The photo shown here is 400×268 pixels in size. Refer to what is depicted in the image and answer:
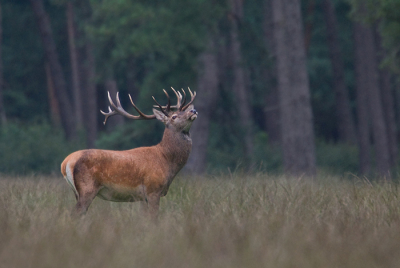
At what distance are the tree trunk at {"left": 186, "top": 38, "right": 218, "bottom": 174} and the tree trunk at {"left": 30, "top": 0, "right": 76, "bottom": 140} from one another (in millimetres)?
9143

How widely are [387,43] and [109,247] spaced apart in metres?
9.09

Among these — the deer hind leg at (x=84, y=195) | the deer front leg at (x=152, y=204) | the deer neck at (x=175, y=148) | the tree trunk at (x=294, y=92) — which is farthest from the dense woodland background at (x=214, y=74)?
the deer hind leg at (x=84, y=195)

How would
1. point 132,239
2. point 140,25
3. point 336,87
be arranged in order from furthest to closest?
point 336,87, point 140,25, point 132,239

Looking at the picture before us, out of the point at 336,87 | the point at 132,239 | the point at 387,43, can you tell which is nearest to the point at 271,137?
the point at 336,87

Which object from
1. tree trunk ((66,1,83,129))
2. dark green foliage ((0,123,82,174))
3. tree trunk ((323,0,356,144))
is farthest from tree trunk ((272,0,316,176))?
tree trunk ((66,1,83,129))

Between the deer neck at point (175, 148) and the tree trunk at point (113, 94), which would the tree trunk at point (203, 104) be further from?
the deer neck at point (175, 148)

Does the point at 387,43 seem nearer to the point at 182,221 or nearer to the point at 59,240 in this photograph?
the point at 182,221

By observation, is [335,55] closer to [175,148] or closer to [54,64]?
[54,64]

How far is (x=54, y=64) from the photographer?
79.0 ft

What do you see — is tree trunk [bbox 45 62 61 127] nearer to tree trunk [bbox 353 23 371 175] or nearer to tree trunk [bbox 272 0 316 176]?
tree trunk [bbox 353 23 371 175]

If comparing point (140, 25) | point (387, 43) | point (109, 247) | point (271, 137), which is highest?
point (140, 25)

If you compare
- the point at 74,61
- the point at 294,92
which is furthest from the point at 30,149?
the point at 294,92

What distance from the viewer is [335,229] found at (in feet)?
17.6

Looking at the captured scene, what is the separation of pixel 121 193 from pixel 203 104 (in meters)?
10.1
